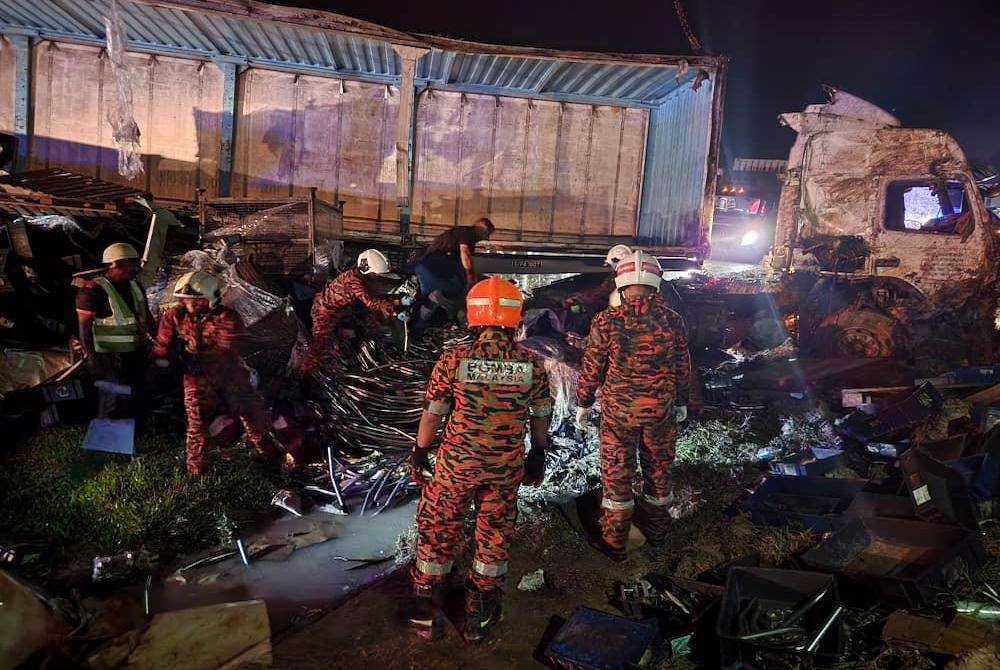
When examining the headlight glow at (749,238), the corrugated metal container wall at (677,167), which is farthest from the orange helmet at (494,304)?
the headlight glow at (749,238)

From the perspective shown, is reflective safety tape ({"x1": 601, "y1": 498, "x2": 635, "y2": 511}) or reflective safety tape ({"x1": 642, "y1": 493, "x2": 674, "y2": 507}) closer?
reflective safety tape ({"x1": 601, "y1": 498, "x2": 635, "y2": 511})

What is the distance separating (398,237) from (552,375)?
3.91 m

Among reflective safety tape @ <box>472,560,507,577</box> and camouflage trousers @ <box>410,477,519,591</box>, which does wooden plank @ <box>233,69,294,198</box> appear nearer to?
camouflage trousers @ <box>410,477,519,591</box>

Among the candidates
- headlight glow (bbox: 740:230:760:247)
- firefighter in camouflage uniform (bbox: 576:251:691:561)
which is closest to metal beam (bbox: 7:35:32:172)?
firefighter in camouflage uniform (bbox: 576:251:691:561)

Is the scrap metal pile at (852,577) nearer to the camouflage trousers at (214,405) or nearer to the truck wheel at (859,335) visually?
the truck wheel at (859,335)

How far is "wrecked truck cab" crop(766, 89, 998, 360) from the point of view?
7957 millimetres

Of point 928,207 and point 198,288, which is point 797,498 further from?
point 928,207

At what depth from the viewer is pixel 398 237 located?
863cm

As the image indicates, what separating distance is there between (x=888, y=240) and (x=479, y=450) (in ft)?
27.0

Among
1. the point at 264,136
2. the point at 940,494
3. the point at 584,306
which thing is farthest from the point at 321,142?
the point at 940,494

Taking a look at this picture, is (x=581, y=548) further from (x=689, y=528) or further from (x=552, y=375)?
(x=552, y=375)

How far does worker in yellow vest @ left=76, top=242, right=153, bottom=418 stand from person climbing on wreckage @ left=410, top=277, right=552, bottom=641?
3.91 metres

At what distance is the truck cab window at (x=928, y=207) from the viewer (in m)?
8.00

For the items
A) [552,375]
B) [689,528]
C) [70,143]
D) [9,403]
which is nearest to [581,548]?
[689,528]
